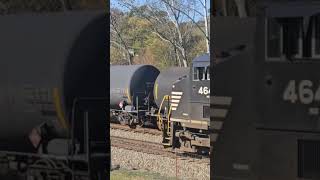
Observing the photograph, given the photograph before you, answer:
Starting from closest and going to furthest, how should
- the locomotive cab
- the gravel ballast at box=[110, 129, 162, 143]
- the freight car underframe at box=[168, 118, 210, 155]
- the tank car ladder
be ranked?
the freight car underframe at box=[168, 118, 210, 155] → the locomotive cab → the tank car ladder → the gravel ballast at box=[110, 129, 162, 143]

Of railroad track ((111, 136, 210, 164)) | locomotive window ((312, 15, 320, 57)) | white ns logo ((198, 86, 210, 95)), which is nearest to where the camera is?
locomotive window ((312, 15, 320, 57))

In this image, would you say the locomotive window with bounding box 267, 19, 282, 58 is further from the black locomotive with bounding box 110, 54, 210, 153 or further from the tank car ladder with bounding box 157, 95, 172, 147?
the tank car ladder with bounding box 157, 95, 172, 147

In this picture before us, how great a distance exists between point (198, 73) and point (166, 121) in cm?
407

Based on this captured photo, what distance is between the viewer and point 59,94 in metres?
4.89

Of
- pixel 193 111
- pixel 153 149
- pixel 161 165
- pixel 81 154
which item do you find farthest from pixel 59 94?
pixel 193 111

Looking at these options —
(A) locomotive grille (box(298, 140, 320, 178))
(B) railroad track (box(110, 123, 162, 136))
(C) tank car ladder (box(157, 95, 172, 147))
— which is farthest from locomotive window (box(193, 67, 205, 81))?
(A) locomotive grille (box(298, 140, 320, 178))

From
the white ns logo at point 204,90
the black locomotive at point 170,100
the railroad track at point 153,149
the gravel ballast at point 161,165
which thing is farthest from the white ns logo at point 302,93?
the white ns logo at point 204,90

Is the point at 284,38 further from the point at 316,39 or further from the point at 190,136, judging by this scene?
the point at 190,136

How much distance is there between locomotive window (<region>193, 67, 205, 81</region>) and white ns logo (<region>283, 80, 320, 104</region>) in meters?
13.4

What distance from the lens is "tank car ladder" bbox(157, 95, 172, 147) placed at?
1876 centimetres

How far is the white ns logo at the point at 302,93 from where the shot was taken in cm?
368

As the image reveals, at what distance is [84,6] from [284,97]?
2.07 meters

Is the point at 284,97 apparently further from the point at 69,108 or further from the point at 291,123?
the point at 69,108

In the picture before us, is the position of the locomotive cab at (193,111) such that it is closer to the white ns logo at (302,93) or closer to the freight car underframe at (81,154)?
the freight car underframe at (81,154)
